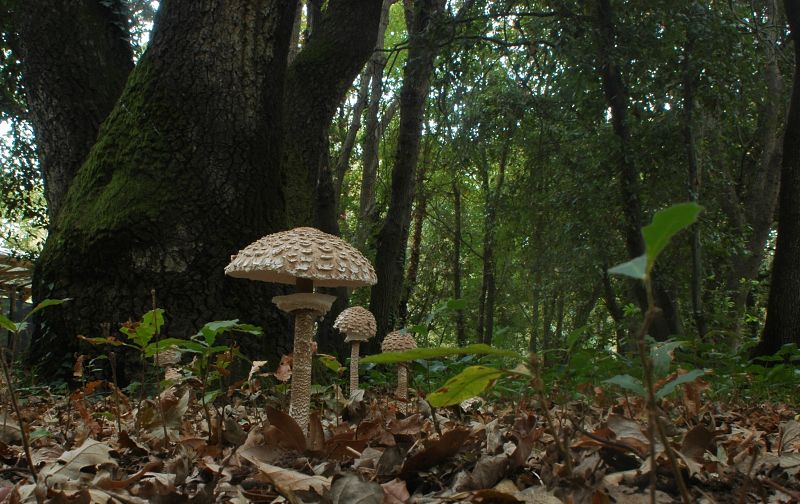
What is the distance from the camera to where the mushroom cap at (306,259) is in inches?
90.7

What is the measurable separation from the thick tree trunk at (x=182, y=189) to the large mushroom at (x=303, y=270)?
2.17 meters

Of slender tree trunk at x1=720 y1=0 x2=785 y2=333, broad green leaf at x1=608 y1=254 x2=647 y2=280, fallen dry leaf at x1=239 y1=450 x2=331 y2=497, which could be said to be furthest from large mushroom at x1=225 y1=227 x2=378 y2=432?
slender tree trunk at x1=720 y1=0 x2=785 y2=333

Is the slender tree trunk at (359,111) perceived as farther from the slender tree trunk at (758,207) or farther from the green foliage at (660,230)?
the green foliage at (660,230)

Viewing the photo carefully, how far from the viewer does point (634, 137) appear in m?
8.54

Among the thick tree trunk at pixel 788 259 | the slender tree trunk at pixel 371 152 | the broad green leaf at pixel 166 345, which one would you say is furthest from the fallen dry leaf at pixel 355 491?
the slender tree trunk at pixel 371 152

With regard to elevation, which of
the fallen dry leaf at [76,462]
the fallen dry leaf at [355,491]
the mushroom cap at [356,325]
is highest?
the mushroom cap at [356,325]

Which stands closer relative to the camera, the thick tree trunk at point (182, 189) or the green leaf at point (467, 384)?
the green leaf at point (467, 384)

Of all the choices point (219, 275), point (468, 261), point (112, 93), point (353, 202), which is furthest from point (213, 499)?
point (468, 261)

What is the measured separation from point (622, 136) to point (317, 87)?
4608 mm

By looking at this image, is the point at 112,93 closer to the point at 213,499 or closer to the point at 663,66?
the point at 213,499

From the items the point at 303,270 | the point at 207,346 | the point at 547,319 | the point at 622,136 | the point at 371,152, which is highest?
the point at 371,152

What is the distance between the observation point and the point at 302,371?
8.09ft

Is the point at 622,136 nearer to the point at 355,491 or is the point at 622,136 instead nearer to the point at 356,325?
the point at 356,325

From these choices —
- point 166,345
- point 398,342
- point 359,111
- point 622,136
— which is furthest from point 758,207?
point 166,345
